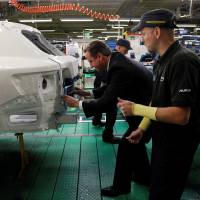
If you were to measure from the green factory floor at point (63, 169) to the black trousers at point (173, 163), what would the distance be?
4.72 feet

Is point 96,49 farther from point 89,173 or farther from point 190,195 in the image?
point 190,195

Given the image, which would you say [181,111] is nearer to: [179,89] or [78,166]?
[179,89]

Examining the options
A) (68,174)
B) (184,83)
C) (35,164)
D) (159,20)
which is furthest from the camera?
(35,164)

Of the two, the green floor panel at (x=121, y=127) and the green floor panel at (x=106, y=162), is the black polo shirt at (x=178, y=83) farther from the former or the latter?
the green floor panel at (x=121, y=127)

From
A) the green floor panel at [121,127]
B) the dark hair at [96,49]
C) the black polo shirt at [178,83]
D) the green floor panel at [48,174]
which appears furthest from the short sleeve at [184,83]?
the green floor panel at [121,127]

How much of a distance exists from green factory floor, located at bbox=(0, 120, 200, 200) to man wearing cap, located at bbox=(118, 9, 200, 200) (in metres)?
1.47

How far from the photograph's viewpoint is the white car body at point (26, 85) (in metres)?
3.00

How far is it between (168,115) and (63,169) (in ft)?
8.93

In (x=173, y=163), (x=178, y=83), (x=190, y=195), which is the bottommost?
(x=190, y=195)

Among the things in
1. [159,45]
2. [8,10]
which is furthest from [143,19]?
[8,10]

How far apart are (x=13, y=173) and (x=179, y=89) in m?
3.06

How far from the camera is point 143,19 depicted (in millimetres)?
2119

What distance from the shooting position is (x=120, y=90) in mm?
3008

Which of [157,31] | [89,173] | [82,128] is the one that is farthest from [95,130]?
[157,31]
